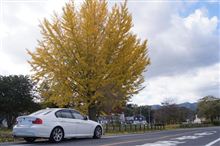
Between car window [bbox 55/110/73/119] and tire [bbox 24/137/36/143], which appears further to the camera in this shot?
car window [bbox 55/110/73/119]

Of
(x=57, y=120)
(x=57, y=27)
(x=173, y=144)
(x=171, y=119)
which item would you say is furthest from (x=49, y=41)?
(x=171, y=119)

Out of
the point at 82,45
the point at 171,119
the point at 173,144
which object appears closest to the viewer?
the point at 173,144

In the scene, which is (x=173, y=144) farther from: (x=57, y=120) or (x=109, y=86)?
(x=109, y=86)

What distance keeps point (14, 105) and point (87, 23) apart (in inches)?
899

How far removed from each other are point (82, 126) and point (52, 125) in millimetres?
1851

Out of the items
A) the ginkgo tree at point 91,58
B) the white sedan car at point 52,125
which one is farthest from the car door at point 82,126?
the ginkgo tree at point 91,58

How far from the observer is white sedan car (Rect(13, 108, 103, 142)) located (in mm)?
14734

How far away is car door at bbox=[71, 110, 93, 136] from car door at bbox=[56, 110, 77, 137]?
0.23 m

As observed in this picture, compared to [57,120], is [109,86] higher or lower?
higher

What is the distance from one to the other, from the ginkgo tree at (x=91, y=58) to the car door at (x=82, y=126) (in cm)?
965

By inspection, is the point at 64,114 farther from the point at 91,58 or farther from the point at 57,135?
the point at 91,58

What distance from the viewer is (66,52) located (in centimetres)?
2692

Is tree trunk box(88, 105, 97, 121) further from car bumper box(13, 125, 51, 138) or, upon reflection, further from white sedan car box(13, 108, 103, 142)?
car bumper box(13, 125, 51, 138)

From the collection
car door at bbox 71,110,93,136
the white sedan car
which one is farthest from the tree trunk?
the white sedan car
